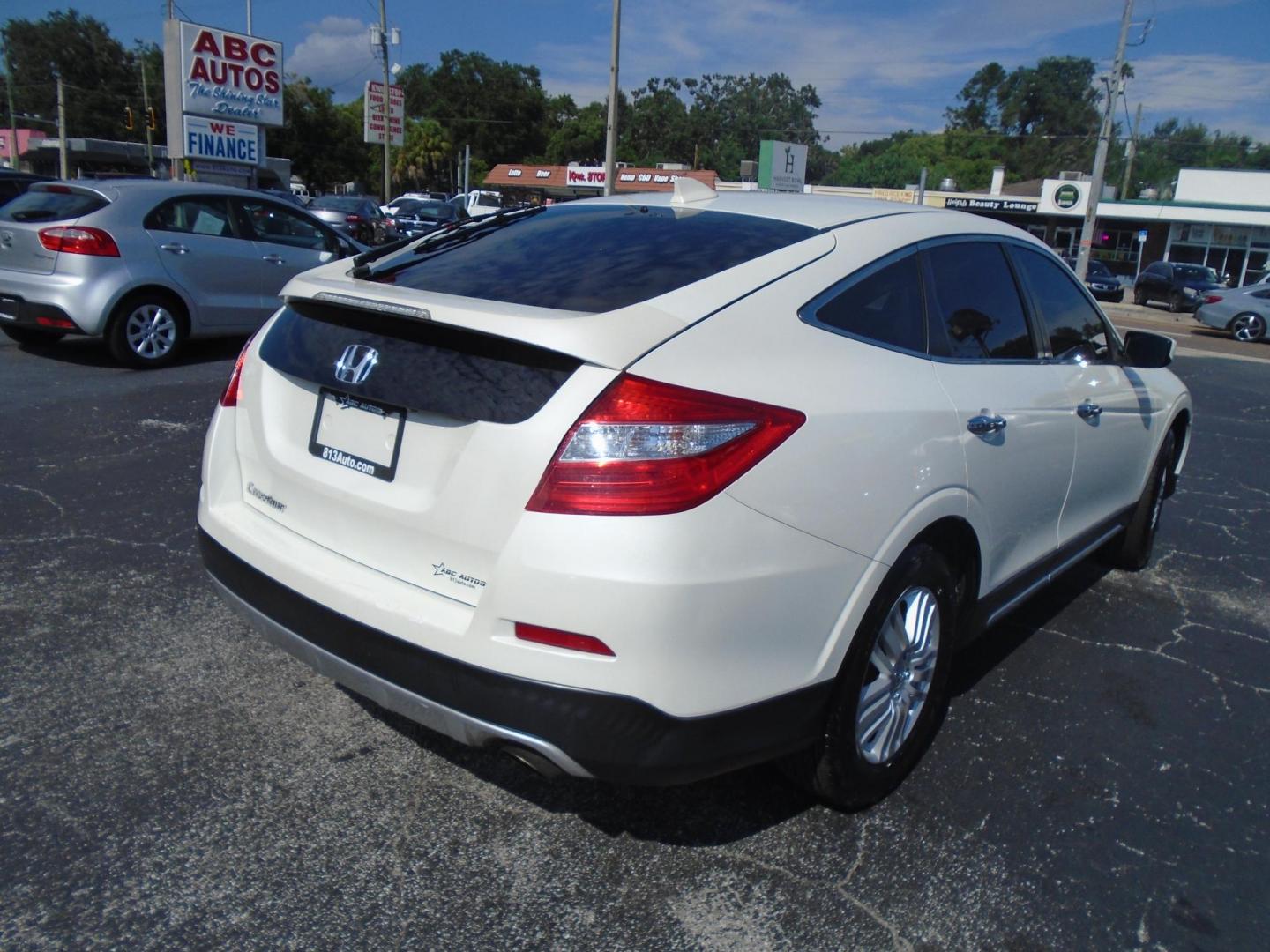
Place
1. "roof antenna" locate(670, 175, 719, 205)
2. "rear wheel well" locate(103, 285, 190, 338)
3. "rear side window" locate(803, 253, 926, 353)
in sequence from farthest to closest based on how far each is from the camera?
"rear wheel well" locate(103, 285, 190, 338), "roof antenna" locate(670, 175, 719, 205), "rear side window" locate(803, 253, 926, 353)

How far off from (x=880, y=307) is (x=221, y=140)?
68.1 feet

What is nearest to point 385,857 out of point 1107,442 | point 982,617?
point 982,617

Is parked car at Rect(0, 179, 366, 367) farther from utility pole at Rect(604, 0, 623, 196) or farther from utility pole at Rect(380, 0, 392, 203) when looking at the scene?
utility pole at Rect(380, 0, 392, 203)

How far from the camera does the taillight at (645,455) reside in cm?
210

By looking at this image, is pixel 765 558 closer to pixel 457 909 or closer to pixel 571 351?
pixel 571 351

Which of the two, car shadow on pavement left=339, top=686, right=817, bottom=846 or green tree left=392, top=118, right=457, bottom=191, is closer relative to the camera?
car shadow on pavement left=339, top=686, right=817, bottom=846

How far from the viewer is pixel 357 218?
80.1 feet

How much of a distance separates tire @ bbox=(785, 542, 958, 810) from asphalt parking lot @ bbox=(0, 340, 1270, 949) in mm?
152

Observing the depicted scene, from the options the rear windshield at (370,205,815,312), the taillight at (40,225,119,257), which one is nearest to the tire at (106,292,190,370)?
the taillight at (40,225,119,257)

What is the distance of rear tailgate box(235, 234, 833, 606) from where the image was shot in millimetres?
2195

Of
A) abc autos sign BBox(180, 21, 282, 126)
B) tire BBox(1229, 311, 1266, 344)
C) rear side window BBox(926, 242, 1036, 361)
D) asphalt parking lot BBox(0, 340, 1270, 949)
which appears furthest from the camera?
tire BBox(1229, 311, 1266, 344)

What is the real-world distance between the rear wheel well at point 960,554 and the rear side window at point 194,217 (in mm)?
7893

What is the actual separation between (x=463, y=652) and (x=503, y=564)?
8.8 inches

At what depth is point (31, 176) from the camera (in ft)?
46.8
